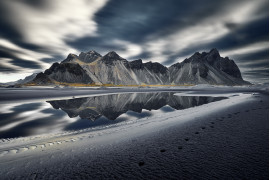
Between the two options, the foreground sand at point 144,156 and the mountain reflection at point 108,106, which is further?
the mountain reflection at point 108,106

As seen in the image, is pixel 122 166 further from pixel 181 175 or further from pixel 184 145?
pixel 184 145

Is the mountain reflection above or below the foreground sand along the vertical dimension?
below

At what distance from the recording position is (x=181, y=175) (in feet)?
13.9

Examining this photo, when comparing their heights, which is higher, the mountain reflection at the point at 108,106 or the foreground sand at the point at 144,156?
the foreground sand at the point at 144,156

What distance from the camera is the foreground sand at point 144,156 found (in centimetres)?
445

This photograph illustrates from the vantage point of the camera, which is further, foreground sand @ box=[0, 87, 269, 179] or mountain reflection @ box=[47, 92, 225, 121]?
mountain reflection @ box=[47, 92, 225, 121]

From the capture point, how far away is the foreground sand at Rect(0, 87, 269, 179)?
445 cm

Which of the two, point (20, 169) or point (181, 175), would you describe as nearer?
point (181, 175)

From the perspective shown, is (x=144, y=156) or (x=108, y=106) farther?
(x=108, y=106)

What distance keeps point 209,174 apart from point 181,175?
813 mm

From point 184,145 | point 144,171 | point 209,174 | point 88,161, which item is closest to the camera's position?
point 209,174

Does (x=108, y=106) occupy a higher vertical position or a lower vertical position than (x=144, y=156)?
lower

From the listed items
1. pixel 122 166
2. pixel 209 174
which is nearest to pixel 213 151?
pixel 209 174

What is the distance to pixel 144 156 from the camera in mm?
5586
